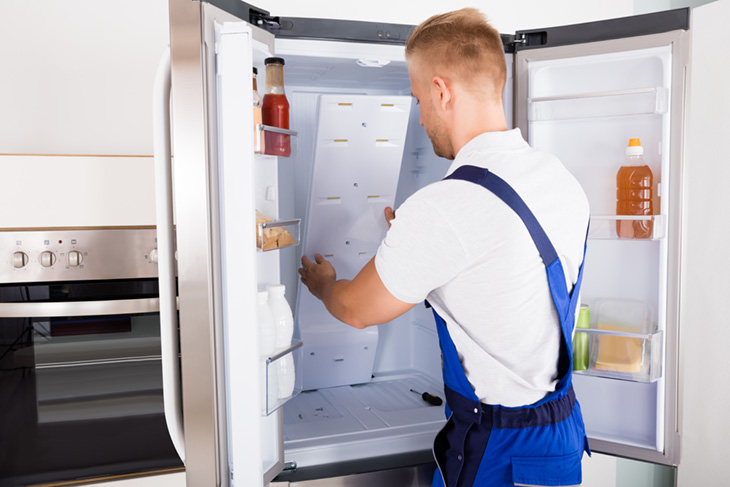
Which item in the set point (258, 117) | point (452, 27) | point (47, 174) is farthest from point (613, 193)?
point (47, 174)

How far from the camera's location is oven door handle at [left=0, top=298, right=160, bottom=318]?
4.98 ft

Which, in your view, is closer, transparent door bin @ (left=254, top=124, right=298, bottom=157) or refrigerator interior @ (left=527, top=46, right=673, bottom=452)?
transparent door bin @ (left=254, top=124, right=298, bottom=157)

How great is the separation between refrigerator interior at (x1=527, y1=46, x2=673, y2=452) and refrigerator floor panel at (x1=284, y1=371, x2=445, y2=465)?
0.54m

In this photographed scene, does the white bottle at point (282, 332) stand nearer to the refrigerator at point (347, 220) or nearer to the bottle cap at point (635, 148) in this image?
the refrigerator at point (347, 220)

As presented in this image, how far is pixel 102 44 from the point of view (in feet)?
6.24

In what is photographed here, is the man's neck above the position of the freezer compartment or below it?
above

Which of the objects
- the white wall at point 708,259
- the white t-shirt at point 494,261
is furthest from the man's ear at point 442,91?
the white wall at point 708,259

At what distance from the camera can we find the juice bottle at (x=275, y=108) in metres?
1.29

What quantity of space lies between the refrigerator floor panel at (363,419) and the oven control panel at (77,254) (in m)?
0.65

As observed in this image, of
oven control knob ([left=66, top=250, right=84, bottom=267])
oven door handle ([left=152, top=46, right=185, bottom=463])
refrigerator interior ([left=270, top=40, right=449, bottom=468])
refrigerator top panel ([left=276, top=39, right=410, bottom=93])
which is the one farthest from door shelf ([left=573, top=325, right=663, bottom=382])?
oven control knob ([left=66, top=250, right=84, bottom=267])

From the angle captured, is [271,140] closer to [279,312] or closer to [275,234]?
[275,234]

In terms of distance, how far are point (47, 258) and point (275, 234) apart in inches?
28.6

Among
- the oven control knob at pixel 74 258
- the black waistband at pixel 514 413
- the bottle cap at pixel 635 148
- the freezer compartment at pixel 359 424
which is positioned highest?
the bottle cap at pixel 635 148

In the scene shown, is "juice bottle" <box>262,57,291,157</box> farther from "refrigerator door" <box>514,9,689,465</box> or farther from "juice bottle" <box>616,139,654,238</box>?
"juice bottle" <box>616,139,654,238</box>
